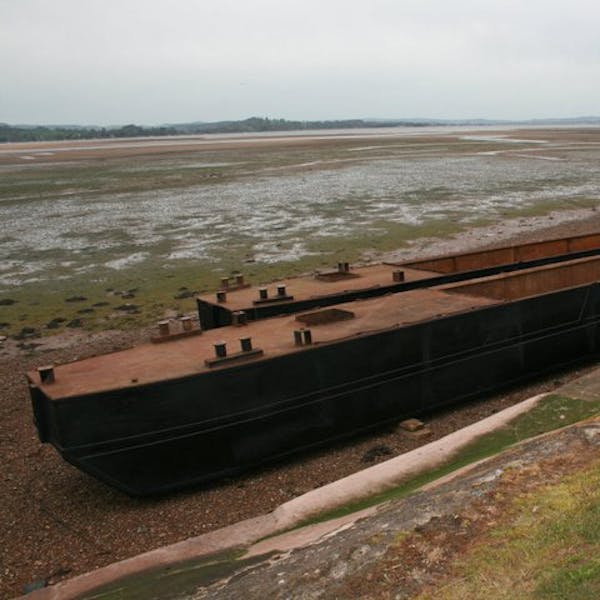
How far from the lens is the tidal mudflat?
18.8 meters

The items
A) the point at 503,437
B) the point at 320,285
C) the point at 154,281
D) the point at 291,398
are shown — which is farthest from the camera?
the point at 154,281

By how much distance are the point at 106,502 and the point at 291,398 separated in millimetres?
2496

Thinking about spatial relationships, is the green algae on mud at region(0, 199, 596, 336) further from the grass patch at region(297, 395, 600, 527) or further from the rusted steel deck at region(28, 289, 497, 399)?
the grass patch at region(297, 395, 600, 527)

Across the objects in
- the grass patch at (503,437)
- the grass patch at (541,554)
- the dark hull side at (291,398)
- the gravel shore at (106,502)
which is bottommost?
the gravel shore at (106,502)

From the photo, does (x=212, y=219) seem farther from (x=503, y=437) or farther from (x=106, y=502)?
(x=503, y=437)

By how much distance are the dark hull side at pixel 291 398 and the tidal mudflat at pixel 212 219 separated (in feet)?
25.8

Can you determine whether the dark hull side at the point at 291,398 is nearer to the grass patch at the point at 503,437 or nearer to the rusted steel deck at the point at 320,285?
the grass patch at the point at 503,437

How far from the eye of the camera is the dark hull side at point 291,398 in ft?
25.4

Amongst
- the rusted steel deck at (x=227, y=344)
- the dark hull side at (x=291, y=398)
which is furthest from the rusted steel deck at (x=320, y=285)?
the dark hull side at (x=291, y=398)

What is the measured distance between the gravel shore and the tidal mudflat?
22.8ft

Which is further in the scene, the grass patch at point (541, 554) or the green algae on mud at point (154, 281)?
the green algae on mud at point (154, 281)

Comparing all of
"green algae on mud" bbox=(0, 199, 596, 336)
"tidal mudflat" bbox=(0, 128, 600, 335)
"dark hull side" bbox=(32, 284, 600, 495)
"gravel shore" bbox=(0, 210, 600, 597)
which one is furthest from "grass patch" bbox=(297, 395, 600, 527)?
"tidal mudflat" bbox=(0, 128, 600, 335)

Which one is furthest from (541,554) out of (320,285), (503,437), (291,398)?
(320,285)

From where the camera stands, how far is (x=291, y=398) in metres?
8.74
